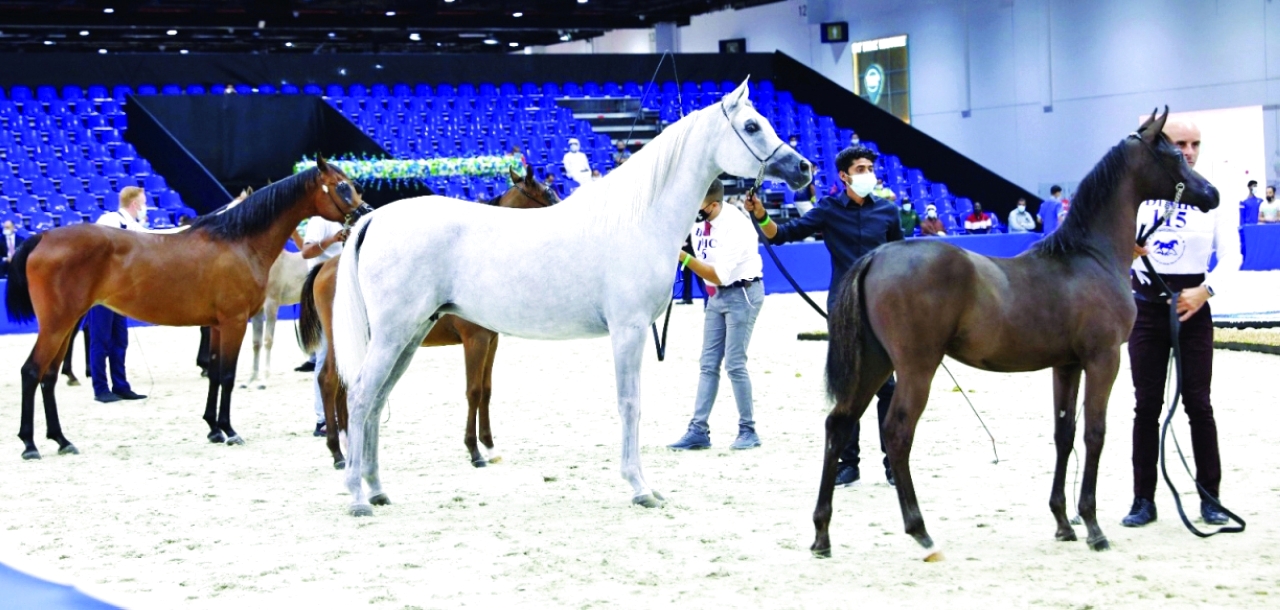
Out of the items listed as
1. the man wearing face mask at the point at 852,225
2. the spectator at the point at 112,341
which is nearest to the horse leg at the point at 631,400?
the man wearing face mask at the point at 852,225

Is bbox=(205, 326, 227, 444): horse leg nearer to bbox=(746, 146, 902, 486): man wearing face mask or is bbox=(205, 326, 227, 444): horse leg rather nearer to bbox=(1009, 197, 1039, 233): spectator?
bbox=(746, 146, 902, 486): man wearing face mask

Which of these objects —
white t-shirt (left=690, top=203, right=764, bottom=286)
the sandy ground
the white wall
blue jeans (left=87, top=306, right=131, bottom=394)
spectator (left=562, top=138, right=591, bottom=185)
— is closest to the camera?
the sandy ground

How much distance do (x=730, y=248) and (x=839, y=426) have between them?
279cm

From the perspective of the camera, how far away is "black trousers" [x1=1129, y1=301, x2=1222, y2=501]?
5695 mm

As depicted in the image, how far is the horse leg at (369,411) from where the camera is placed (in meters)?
6.57

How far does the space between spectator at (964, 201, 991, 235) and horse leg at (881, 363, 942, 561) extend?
2136 cm

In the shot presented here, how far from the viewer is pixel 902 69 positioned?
33.7 m

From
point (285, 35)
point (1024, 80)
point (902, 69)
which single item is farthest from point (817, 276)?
point (285, 35)

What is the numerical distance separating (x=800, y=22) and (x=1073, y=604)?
3257cm

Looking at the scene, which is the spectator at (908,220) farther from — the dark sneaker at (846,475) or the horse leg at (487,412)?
the dark sneaker at (846,475)

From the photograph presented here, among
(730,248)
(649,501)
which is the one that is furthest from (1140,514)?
(730,248)

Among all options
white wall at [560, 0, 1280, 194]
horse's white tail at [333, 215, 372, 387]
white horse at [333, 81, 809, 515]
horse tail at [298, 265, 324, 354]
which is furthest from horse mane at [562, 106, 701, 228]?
white wall at [560, 0, 1280, 194]

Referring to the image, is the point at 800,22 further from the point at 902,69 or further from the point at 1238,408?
the point at 1238,408

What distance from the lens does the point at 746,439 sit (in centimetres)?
811
